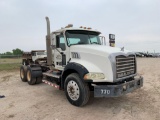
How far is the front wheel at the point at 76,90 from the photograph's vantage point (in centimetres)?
499

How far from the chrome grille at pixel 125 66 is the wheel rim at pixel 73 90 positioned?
4.43 feet

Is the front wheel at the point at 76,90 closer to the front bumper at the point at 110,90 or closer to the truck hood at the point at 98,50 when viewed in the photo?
the front bumper at the point at 110,90

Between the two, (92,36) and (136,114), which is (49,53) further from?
(136,114)

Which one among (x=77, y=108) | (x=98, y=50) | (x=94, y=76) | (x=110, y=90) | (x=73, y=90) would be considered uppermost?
(x=98, y=50)

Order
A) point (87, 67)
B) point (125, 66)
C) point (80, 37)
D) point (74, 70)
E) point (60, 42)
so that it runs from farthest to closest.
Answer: point (60, 42), point (80, 37), point (74, 70), point (125, 66), point (87, 67)

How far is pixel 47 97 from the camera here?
20.9 ft

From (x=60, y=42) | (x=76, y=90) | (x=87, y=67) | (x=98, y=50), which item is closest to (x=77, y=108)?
(x=76, y=90)

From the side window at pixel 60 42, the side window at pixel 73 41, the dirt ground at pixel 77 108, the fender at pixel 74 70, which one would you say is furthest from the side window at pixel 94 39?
the dirt ground at pixel 77 108

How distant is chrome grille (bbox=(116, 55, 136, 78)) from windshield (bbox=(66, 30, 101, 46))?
175 cm

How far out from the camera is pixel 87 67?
501 centimetres

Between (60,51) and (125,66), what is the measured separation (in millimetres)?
2583

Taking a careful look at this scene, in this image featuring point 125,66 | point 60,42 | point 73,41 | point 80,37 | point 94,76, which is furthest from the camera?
point 60,42

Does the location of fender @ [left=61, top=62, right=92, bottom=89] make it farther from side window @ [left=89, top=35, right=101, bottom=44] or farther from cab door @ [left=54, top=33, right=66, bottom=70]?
side window @ [left=89, top=35, right=101, bottom=44]

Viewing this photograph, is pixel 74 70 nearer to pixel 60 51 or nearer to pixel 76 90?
pixel 76 90
